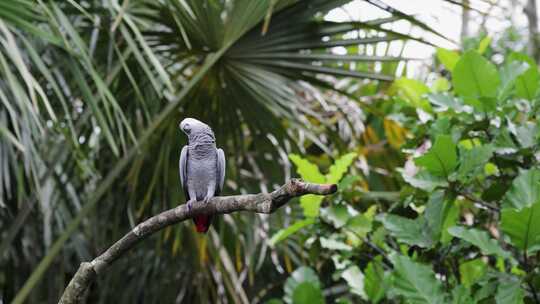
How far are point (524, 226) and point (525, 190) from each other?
11 centimetres

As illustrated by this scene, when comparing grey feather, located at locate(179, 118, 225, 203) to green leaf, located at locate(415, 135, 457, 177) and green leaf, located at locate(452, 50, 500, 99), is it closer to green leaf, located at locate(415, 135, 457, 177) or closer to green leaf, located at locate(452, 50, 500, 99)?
green leaf, located at locate(415, 135, 457, 177)

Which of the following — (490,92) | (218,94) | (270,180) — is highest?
(218,94)

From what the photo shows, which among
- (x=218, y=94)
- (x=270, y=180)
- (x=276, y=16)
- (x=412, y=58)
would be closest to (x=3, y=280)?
(x=270, y=180)

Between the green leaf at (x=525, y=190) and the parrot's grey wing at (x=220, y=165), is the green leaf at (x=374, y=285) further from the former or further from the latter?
the parrot's grey wing at (x=220, y=165)

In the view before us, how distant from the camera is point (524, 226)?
1239 mm

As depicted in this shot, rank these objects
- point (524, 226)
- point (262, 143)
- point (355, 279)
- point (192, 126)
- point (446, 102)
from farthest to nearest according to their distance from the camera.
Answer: point (262, 143), point (355, 279), point (446, 102), point (524, 226), point (192, 126)

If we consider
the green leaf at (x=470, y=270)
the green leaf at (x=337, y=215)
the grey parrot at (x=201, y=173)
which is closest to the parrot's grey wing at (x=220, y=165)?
the grey parrot at (x=201, y=173)

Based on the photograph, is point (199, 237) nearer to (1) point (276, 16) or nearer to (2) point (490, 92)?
(1) point (276, 16)

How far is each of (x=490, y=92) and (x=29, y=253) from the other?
1.85 meters

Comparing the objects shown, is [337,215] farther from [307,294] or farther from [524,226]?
[524,226]

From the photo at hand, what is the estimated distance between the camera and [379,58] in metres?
1.83

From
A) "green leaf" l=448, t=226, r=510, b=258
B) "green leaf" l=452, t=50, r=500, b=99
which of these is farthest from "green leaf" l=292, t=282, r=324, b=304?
"green leaf" l=452, t=50, r=500, b=99

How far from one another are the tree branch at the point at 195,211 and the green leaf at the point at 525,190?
78cm

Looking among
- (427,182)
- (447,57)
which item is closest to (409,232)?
(427,182)
